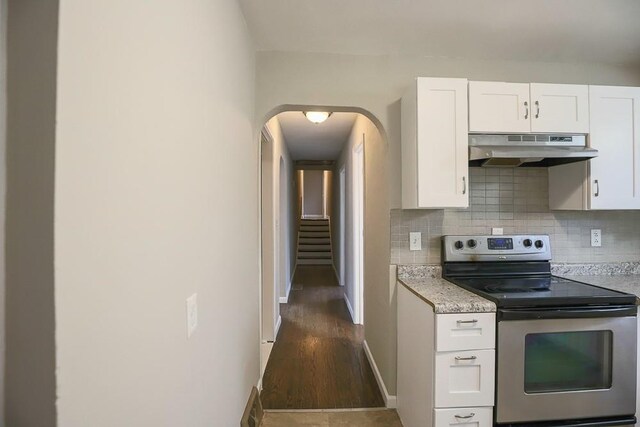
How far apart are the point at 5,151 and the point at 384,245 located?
6.57 ft

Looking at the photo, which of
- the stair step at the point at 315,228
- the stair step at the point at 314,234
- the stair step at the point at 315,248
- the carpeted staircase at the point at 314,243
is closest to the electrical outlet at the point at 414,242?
the carpeted staircase at the point at 314,243

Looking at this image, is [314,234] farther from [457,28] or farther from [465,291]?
[457,28]

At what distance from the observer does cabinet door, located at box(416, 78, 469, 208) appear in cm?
176

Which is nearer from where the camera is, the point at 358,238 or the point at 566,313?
the point at 566,313

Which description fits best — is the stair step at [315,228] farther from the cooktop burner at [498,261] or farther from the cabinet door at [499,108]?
the cabinet door at [499,108]

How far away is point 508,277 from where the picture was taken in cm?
200

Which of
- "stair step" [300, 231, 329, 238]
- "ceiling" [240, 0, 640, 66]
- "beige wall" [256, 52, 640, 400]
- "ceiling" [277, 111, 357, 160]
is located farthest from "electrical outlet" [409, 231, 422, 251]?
"stair step" [300, 231, 329, 238]

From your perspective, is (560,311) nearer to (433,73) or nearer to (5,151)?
(433,73)

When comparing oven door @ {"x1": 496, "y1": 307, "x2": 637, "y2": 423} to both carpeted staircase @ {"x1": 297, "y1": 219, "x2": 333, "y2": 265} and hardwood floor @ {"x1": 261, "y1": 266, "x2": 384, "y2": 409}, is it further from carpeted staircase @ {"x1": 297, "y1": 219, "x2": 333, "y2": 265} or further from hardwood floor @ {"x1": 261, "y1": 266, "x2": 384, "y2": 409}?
carpeted staircase @ {"x1": 297, "y1": 219, "x2": 333, "y2": 265}

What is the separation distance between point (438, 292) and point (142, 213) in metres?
1.54

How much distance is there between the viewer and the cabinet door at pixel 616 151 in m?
1.85

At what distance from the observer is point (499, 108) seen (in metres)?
1.79

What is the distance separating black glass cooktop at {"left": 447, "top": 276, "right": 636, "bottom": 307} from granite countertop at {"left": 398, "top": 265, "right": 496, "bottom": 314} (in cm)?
7

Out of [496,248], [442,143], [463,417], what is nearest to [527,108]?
[442,143]
